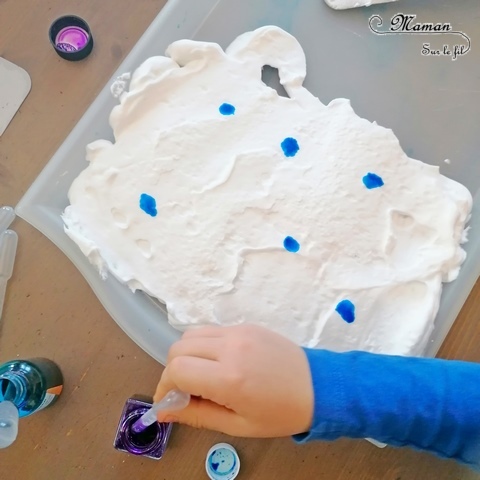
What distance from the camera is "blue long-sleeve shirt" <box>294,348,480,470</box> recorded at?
58 cm

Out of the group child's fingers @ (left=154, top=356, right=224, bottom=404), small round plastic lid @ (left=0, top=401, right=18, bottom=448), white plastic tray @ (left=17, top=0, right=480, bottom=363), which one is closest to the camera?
child's fingers @ (left=154, top=356, right=224, bottom=404)

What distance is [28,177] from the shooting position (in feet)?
2.80

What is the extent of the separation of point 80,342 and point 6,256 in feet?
0.56

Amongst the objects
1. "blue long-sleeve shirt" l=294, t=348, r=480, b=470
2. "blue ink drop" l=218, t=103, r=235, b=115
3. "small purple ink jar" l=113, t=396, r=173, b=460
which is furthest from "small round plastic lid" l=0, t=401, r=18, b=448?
"blue ink drop" l=218, t=103, r=235, b=115

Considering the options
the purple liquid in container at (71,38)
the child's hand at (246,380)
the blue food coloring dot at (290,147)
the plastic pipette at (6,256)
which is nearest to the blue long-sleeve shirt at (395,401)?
the child's hand at (246,380)

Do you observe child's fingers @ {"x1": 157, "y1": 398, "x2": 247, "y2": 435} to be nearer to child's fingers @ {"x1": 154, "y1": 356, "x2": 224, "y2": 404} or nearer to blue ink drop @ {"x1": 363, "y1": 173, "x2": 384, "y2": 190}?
child's fingers @ {"x1": 154, "y1": 356, "x2": 224, "y2": 404}

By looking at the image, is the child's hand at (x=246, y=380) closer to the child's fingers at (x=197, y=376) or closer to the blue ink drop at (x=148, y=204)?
the child's fingers at (x=197, y=376)

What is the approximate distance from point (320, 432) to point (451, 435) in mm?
140

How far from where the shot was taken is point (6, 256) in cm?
82

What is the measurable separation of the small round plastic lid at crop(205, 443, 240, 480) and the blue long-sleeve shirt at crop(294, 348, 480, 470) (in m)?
0.20

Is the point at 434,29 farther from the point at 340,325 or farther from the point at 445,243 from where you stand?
the point at 340,325

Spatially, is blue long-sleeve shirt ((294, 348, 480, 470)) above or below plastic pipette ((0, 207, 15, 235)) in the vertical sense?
above

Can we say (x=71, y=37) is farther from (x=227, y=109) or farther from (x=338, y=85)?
(x=338, y=85)

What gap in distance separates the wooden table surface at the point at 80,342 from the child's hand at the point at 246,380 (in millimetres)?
196
